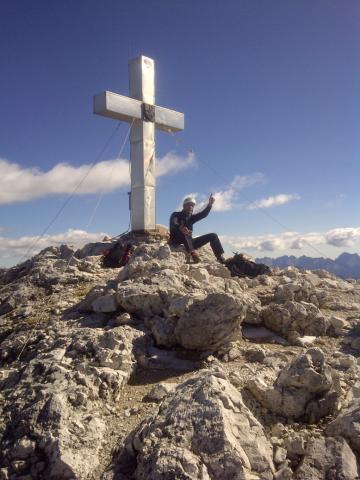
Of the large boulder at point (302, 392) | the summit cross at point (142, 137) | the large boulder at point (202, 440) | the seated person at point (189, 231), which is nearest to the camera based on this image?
the large boulder at point (202, 440)

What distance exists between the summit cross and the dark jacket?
1.30 m

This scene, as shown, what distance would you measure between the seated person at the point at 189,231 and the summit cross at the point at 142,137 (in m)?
1.27

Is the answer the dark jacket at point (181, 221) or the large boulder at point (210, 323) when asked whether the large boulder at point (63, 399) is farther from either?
the dark jacket at point (181, 221)

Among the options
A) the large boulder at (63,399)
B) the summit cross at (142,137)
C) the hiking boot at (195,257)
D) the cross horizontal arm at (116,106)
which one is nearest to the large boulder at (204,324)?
the large boulder at (63,399)

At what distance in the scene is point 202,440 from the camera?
11.2 ft

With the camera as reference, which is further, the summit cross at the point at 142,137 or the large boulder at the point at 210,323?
the summit cross at the point at 142,137

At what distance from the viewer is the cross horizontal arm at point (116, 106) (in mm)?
11828

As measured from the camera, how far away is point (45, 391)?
4641 millimetres

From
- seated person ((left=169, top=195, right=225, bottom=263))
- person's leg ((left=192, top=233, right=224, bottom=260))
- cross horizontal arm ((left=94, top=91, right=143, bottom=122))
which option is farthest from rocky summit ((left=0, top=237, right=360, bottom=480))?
cross horizontal arm ((left=94, top=91, right=143, bottom=122))

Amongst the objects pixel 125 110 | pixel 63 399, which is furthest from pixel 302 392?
pixel 125 110

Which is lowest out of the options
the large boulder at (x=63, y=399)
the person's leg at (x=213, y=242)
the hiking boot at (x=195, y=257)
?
the large boulder at (x=63, y=399)

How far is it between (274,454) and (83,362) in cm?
286

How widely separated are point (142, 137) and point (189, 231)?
3511 mm

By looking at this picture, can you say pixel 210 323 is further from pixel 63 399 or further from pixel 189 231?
pixel 189 231
